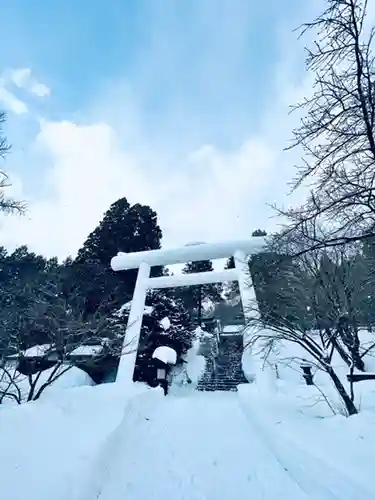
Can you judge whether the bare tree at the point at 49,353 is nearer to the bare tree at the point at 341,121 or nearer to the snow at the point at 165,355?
the snow at the point at 165,355

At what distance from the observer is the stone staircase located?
1324cm

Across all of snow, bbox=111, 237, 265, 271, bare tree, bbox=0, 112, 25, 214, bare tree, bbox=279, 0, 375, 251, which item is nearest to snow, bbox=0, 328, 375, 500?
bare tree, bbox=279, 0, 375, 251

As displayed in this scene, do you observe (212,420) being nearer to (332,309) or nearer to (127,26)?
(332,309)

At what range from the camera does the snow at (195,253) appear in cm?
1112

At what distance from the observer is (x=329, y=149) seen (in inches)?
127

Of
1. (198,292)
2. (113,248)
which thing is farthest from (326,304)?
(198,292)

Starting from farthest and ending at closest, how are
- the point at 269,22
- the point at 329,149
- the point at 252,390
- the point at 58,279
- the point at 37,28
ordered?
the point at 58,279, the point at 252,390, the point at 37,28, the point at 269,22, the point at 329,149

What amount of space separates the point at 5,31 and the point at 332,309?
7682 millimetres

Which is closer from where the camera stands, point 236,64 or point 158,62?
point 236,64

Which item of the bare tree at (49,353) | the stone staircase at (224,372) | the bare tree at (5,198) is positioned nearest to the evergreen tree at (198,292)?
the stone staircase at (224,372)

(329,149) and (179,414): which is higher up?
(329,149)

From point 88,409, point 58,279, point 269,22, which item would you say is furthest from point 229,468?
→ point 58,279

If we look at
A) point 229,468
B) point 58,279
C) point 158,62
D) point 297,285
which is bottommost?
point 229,468

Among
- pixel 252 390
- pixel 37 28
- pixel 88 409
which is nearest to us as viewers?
pixel 88 409
